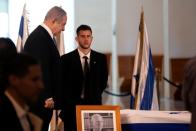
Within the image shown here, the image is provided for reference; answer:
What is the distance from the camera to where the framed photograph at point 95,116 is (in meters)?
4.08

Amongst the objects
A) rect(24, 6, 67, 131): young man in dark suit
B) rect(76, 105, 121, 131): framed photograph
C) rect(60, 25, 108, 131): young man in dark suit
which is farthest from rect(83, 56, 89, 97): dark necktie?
rect(76, 105, 121, 131): framed photograph

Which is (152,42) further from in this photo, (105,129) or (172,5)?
(105,129)

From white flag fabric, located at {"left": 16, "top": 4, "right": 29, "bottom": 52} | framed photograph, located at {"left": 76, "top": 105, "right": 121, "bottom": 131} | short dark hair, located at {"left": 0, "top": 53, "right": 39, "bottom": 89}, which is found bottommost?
→ framed photograph, located at {"left": 76, "top": 105, "right": 121, "bottom": 131}

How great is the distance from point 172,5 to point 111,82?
224 centimetres

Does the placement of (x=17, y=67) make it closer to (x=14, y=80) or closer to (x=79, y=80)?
(x=14, y=80)

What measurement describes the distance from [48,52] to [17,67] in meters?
2.12

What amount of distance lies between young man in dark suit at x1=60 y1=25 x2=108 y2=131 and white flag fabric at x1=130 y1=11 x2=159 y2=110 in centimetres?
136

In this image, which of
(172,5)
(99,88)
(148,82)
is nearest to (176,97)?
(172,5)

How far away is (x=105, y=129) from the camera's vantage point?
408 centimetres

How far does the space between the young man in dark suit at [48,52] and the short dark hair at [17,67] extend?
1.94 metres

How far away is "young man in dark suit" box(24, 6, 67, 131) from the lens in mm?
4012

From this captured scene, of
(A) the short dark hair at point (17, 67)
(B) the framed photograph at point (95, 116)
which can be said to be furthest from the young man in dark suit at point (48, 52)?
(A) the short dark hair at point (17, 67)

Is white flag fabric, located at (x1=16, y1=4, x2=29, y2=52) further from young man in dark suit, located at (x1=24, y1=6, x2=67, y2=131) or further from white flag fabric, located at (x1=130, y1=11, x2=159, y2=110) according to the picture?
young man in dark suit, located at (x1=24, y1=6, x2=67, y2=131)

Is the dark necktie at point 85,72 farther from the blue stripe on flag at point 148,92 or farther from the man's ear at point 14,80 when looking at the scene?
the man's ear at point 14,80
